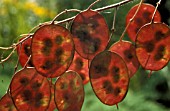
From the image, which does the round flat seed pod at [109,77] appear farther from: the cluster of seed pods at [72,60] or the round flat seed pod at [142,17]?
the round flat seed pod at [142,17]

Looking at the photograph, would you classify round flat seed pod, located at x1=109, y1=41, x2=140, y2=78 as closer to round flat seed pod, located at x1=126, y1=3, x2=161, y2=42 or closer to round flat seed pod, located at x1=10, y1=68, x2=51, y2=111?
round flat seed pod, located at x1=126, y1=3, x2=161, y2=42

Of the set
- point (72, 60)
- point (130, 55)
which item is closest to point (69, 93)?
point (72, 60)

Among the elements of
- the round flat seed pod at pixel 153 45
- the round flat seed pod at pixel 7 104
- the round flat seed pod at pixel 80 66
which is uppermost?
the round flat seed pod at pixel 153 45

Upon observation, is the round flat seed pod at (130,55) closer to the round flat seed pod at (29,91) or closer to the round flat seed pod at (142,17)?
the round flat seed pod at (142,17)

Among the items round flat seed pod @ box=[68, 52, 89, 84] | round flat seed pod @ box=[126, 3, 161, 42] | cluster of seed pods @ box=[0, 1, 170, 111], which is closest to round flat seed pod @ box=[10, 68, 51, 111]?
cluster of seed pods @ box=[0, 1, 170, 111]

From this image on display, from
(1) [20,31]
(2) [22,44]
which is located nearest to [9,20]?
Answer: (1) [20,31]

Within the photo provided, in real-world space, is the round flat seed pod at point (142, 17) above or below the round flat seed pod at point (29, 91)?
above

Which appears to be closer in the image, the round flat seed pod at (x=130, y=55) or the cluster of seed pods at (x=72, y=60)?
the cluster of seed pods at (x=72, y=60)

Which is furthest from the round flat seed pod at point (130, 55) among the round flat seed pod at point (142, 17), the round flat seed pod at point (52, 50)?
the round flat seed pod at point (52, 50)

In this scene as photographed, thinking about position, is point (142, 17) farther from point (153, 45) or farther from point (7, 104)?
point (7, 104)
